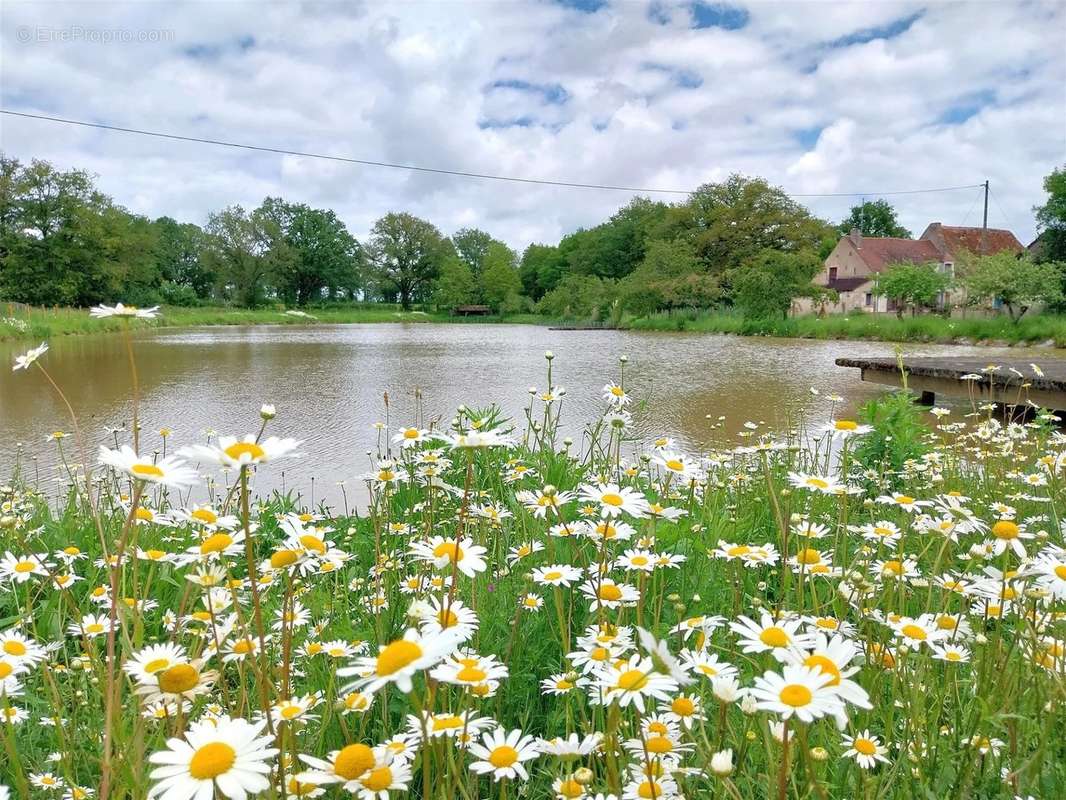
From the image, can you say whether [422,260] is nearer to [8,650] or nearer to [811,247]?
[811,247]

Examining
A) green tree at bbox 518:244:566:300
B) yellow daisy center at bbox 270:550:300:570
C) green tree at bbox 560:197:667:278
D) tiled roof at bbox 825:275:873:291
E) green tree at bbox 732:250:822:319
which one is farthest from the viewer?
green tree at bbox 518:244:566:300

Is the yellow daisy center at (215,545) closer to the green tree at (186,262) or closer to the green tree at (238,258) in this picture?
the green tree at (238,258)

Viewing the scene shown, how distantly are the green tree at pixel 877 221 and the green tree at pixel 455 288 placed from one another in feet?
100

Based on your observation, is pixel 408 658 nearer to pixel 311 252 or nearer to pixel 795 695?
pixel 795 695

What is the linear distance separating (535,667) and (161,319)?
30.8 m

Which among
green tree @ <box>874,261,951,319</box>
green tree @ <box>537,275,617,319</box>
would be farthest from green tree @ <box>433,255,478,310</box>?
green tree @ <box>874,261,951,319</box>

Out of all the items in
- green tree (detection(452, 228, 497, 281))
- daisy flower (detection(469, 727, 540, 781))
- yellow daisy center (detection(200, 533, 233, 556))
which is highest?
green tree (detection(452, 228, 497, 281))

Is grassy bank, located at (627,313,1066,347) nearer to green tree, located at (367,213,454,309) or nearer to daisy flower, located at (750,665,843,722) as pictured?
daisy flower, located at (750,665,843,722)

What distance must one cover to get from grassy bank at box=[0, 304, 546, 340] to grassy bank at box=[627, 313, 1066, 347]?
54.5ft

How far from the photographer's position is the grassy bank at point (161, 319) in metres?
15.7

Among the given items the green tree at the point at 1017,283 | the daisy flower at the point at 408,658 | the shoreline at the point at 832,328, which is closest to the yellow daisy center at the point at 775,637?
the daisy flower at the point at 408,658

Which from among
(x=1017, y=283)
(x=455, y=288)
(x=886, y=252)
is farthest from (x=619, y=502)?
(x=455, y=288)

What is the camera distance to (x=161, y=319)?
28.1m

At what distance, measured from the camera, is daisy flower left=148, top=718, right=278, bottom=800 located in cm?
57
